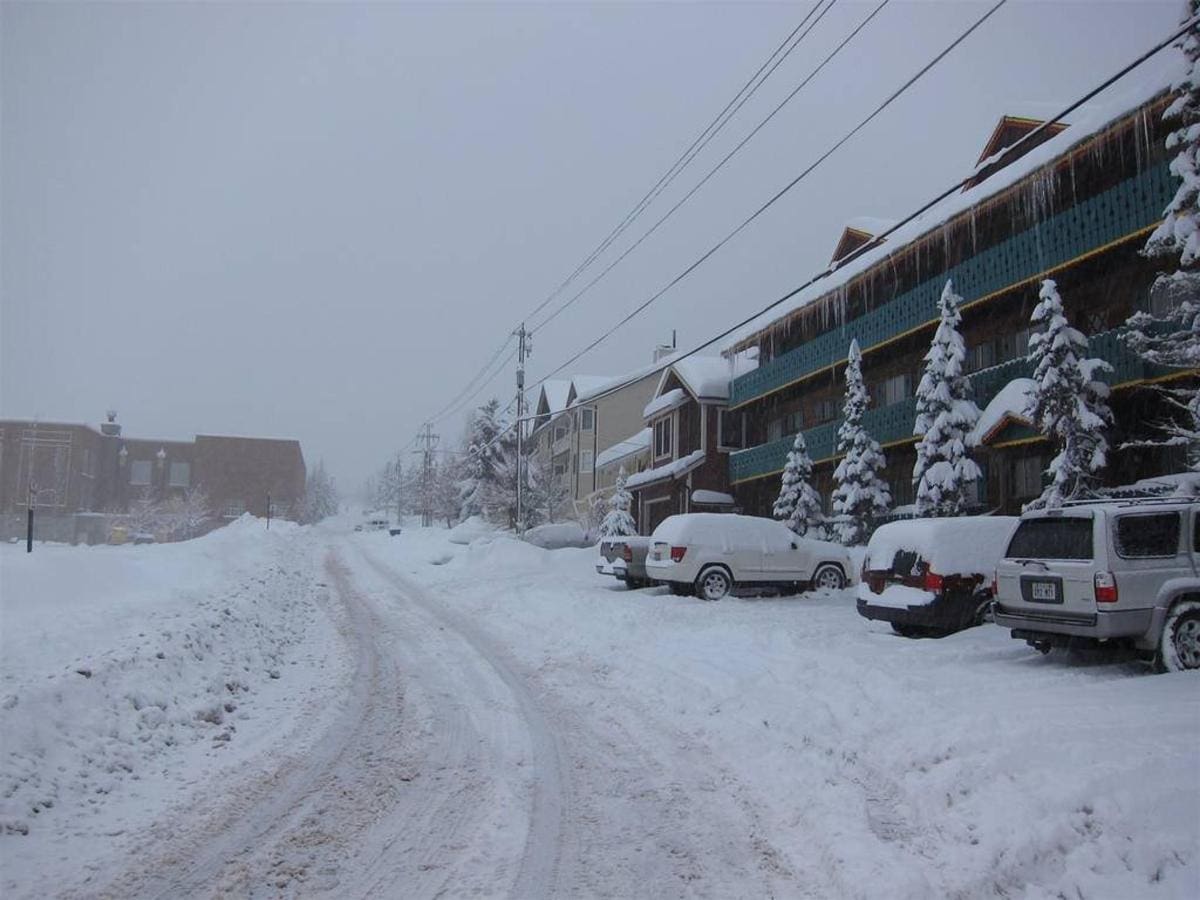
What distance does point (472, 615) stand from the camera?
16172 mm

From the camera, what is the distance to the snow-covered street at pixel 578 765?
4.34 meters

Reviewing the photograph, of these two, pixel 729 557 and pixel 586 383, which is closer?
pixel 729 557

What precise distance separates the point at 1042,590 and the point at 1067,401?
792 centimetres

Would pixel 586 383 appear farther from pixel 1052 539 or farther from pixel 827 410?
pixel 1052 539

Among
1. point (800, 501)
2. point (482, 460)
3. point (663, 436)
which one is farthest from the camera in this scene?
point (482, 460)

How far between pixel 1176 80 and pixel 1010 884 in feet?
43.4

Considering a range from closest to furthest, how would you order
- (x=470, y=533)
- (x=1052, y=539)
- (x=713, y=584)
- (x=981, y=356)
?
(x=1052, y=539), (x=713, y=584), (x=981, y=356), (x=470, y=533)

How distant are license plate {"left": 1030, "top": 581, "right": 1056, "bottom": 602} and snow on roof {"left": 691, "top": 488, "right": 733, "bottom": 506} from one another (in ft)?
81.0

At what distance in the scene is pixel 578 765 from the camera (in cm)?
643

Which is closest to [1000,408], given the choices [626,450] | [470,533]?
[626,450]

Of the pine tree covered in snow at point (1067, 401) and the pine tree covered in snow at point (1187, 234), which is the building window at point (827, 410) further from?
the pine tree covered in snow at point (1187, 234)

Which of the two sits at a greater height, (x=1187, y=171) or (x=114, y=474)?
(x=1187, y=171)

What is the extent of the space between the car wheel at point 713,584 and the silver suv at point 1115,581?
8.15 metres

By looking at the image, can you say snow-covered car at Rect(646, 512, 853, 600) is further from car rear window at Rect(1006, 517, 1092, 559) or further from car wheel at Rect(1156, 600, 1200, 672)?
car wheel at Rect(1156, 600, 1200, 672)
